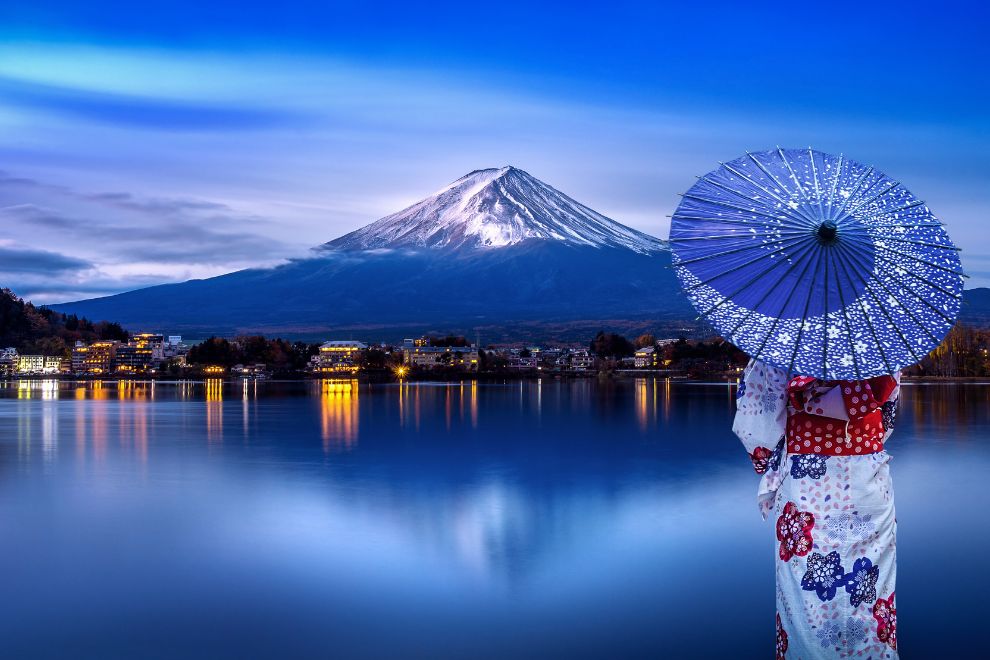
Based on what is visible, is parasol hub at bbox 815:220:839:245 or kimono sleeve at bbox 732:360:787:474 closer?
parasol hub at bbox 815:220:839:245

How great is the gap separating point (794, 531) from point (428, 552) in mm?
2949

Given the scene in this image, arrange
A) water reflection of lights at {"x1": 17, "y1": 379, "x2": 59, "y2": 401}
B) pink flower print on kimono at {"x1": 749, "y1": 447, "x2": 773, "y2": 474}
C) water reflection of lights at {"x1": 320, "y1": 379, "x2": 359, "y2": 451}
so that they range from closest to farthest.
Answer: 1. pink flower print on kimono at {"x1": 749, "y1": 447, "x2": 773, "y2": 474}
2. water reflection of lights at {"x1": 320, "y1": 379, "x2": 359, "y2": 451}
3. water reflection of lights at {"x1": 17, "y1": 379, "x2": 59, "y2": 401}

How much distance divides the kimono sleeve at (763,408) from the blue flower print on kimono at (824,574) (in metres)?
0.39

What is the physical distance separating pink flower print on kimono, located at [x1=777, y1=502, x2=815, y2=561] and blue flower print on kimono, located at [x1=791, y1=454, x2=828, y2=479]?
11cm

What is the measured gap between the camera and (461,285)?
425ft

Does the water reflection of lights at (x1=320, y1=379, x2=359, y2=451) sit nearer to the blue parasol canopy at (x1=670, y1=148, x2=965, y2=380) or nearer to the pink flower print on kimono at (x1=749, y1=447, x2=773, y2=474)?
the pink flower print on kimono at (x1=749, y1=447, x2=773, y2=474)

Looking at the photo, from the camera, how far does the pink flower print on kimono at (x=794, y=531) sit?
3.49 metres

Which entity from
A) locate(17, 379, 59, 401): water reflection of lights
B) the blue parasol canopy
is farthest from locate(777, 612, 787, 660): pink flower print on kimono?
locate(17, 379, 59, 401): water reflection of lights

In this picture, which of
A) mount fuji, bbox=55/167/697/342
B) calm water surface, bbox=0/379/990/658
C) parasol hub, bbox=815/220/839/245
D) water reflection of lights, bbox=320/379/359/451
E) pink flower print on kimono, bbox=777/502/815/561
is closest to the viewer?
parasol hub, bbox=815/220/839/245

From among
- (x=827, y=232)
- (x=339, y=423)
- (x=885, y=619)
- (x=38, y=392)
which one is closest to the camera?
(x=827, y=232)

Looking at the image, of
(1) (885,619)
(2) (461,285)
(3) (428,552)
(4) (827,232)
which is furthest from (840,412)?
(2) (461,285)

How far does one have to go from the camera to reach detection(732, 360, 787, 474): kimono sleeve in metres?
3.57

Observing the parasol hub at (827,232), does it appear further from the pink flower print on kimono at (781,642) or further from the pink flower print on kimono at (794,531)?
the pink flower print on kimono at (781,642)

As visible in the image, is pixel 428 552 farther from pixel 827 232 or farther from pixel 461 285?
pixel 461 285
